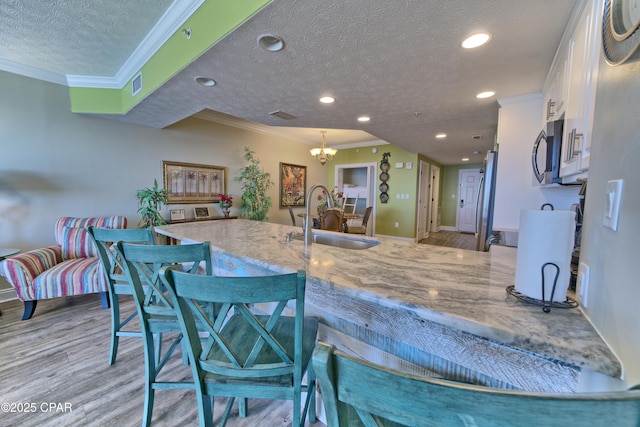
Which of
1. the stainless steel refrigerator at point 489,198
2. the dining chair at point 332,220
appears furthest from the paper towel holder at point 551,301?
the dining chair at point 332,220

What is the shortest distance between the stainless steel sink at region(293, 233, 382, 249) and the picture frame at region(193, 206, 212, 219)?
3.00 meters

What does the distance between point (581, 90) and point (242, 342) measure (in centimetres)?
192

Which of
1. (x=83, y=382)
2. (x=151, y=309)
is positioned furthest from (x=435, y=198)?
(x=83, y=382)

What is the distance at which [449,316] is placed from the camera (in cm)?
71

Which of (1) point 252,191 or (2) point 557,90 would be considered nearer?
(2) point 557,90

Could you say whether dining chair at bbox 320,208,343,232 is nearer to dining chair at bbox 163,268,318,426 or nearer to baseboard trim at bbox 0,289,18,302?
dining chair at bbox 163,268,318,426

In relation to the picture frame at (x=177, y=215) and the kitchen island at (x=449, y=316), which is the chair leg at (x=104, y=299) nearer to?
the picture frame at (x=177, y=215)

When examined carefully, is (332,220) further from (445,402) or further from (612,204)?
(445,402)

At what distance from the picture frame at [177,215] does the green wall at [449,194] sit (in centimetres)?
778

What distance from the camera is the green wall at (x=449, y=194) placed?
8.36m

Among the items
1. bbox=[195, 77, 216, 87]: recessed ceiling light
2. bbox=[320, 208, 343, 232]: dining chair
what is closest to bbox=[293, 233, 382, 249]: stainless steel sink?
bbox=[195, 77, 216, 87]: recessed ceiling light

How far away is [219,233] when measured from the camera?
204cm

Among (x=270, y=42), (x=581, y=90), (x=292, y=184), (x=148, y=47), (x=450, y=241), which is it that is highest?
(x=148, y=47)

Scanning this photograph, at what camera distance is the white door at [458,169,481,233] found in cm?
801
